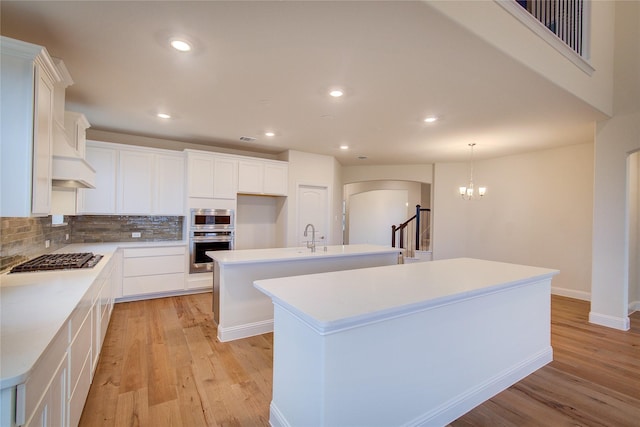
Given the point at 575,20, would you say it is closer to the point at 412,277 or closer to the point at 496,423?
the point at 412,277

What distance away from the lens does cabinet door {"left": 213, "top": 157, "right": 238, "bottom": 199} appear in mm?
5109

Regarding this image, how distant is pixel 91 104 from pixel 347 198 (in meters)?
7.59

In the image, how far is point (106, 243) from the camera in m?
4.52

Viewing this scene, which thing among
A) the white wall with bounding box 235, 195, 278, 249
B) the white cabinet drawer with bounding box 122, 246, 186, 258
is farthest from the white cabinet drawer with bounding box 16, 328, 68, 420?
the white wall with bounding box 235, 195, 278, 249

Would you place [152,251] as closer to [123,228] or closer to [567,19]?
[123,228]

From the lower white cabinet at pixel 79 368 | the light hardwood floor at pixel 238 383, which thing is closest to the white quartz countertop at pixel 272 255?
the light hardwood floor at pixel 238 383

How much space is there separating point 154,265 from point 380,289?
392cm

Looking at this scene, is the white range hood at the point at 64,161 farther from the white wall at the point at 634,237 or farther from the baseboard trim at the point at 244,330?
the white wall at the point at 634,237

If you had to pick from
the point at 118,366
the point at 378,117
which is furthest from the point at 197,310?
the point at 378,117

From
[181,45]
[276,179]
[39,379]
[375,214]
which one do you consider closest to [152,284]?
[276,179]

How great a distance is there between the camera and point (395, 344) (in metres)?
1.72

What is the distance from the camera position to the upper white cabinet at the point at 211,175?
489cm

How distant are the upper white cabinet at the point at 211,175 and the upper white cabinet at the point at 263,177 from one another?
0.14m

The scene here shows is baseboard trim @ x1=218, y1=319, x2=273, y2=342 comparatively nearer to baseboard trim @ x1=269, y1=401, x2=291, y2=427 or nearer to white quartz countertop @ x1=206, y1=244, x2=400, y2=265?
white quartz countertop @ x1=206, y1=244, x2=400, y2=265
